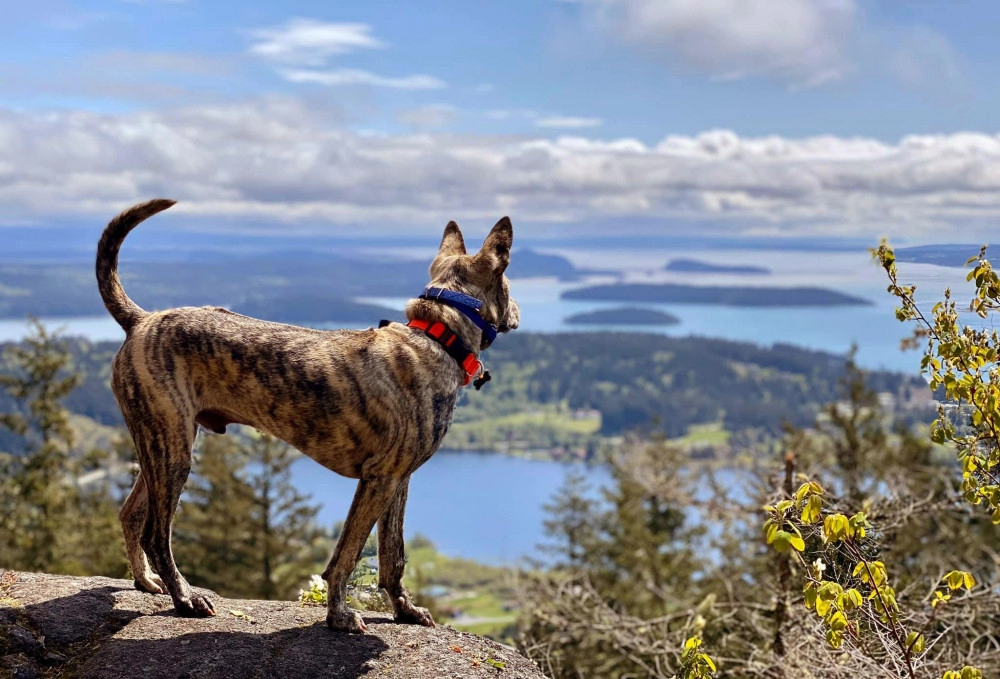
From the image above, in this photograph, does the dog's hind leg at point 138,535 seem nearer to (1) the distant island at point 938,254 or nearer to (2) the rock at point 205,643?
(2) the rock at point 205,643

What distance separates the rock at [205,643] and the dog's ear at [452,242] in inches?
107

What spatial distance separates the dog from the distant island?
2.74m

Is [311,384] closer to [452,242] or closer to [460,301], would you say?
[460,301]

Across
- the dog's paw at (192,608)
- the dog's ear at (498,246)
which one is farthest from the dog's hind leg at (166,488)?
the dog's ear at (498,246)

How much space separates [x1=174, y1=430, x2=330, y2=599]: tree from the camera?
29.4m

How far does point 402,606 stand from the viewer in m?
6.82

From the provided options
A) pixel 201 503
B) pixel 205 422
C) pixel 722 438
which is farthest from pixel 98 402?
pixel 205 422

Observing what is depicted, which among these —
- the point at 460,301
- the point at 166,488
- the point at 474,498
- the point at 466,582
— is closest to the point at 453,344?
the point at 460,301

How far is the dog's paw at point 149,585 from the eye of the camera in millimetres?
6785

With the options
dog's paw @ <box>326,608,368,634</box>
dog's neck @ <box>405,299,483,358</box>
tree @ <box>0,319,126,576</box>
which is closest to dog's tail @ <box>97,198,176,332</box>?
dog's neck @ <box>405,299,483,358</box>

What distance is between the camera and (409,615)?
22.5 ft

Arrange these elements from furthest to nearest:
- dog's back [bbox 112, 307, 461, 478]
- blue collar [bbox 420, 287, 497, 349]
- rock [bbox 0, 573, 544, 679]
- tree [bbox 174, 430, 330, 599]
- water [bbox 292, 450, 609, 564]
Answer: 1. water [bbox 292, 450, 609, 564]
2. tree [bbox 174, 430, 330, 599]
3. blue collar [bbox 420, 287, 497, 349]
4. dog's back [bbox 112, 307, 461, 478]
5. rock [bbox 0, 573, 544, 679]

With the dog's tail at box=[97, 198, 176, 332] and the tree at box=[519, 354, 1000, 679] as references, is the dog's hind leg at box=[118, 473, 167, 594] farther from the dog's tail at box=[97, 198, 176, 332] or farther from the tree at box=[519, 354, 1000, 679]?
the tree at box=[519, 354, 1000, 679]

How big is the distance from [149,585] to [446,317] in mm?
2926
